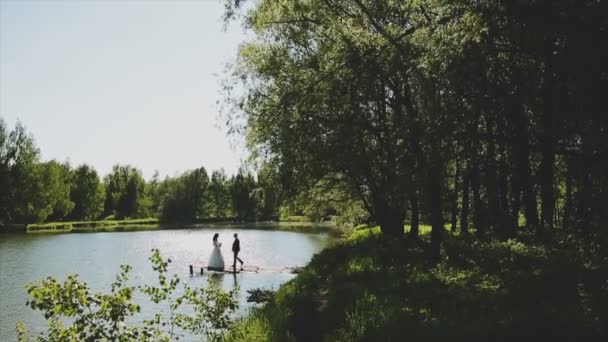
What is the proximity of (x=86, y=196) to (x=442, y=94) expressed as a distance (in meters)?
111

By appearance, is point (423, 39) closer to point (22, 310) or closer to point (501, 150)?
point (501, 150)

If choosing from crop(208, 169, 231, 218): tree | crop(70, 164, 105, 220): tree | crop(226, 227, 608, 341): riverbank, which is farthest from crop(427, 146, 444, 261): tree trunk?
crop(208, 169, 231, 218): tree

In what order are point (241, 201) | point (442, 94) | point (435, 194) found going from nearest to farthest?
point (442, 94) < point (435, 194) < point (241, 201)

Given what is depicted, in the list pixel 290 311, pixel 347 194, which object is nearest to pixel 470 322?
pixel 290 311

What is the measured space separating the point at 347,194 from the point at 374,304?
26.7 metres

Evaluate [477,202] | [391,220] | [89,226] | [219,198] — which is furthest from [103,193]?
[477,202]

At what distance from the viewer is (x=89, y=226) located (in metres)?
103

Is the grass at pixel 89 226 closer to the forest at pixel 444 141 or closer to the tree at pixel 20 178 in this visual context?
the tree at pixel 20 178

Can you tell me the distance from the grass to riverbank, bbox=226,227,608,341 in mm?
78607

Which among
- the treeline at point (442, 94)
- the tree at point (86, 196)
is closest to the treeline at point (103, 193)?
the tree at point (86, 196)

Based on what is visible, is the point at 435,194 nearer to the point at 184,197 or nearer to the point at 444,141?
the point at 444,141

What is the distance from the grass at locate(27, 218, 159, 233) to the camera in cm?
8681

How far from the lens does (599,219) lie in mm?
10078

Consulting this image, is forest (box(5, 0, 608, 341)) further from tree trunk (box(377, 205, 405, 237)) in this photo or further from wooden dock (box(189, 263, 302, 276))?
wooden dock (box(189, 263, 302, 276))
